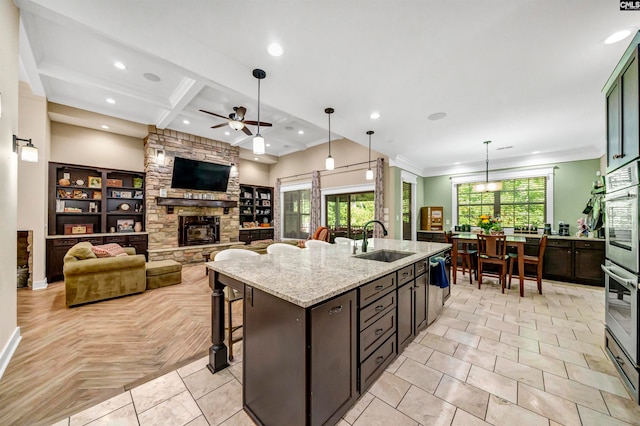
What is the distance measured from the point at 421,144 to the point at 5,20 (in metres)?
Result: 5.69

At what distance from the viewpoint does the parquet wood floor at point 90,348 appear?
173 centimetres

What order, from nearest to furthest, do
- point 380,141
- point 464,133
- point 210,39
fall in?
point 210,39, point 464,133, point 380,141

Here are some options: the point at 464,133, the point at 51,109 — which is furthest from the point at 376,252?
the point at 51,109

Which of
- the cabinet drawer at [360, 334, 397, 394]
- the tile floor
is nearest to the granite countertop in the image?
the cabinet drawer at [360, 334, 397, 394]

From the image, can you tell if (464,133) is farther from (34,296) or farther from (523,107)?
(34,296)

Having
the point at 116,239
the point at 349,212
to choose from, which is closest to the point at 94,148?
the point at 116,239

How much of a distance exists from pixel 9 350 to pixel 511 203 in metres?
8.78

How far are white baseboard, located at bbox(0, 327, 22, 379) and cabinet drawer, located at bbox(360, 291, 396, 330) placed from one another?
2.98 m

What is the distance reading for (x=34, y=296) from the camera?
3760mm

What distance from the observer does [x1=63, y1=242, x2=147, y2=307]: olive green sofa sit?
10.9ft

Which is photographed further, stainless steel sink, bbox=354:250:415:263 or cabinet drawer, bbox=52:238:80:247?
cabinet drawer, bbox=52:238:80:247

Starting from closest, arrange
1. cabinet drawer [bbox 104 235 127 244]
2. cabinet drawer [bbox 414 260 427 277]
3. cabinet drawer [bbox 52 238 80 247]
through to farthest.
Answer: cabinet drawer [bbox 414 260 427 277] → cabinet drawer [bbox 52 238 80 247] → cabinet drawer [bbox 104 235 127 244]

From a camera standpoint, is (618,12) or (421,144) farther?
(421,144)

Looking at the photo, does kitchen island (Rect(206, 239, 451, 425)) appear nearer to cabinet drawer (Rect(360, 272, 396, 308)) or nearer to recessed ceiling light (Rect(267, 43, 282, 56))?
cabinet drawer (Rect(360, 272, 396, 308))
